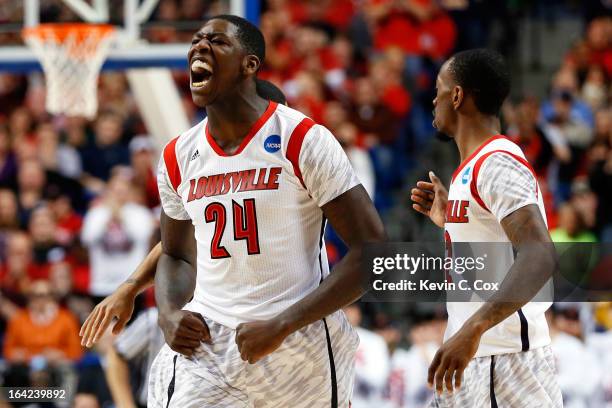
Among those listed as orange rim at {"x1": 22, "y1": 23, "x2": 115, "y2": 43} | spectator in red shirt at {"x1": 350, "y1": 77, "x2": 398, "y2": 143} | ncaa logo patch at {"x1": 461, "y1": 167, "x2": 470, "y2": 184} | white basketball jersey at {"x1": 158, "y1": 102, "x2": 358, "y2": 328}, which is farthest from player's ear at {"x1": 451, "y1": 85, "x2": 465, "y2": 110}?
spectator in red shirt at {"x1": 350, "y1": 77, "x2": 398, "y2": 143}

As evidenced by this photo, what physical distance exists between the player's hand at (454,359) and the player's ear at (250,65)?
137 cm

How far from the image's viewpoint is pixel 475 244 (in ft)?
15.6

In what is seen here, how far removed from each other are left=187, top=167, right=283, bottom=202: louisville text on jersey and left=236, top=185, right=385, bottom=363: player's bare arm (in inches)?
9.4

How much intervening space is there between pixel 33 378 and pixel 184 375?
10.7 ft

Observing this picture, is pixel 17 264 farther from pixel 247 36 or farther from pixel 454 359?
pixel 454 359

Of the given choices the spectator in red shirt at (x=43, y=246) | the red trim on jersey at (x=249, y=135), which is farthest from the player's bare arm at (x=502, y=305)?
the spectator in red shirt at (x=43, y=246)

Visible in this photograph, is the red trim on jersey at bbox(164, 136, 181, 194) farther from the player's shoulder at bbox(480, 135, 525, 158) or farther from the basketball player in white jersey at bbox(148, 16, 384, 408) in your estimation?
the player's shoulder at bbox(480, 135, 525, 158)

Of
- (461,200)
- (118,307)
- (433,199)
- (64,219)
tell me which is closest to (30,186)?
(64,219)

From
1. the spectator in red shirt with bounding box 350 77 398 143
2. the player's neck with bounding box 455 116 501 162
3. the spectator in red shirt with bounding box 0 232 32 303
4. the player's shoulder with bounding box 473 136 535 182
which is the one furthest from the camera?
the spectator in red shirt with bounding box 350 77 398 143

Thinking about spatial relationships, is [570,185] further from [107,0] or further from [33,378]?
[33,378]

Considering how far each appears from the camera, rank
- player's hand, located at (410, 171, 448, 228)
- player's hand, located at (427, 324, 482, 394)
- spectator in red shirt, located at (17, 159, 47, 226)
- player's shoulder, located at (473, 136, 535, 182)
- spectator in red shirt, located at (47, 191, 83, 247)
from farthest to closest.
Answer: spectator in red shirt, located at (17, 159, 47, 226) < spectator in red shirt, located at (47, 191, 83, 247) < player's hand, located at (410, 171, 448, 228) < player's shoulder, located at (473, 136, 535, 182) < player's hand, located at (427, 324, 482, 394)

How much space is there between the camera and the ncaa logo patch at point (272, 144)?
4723 millimetres

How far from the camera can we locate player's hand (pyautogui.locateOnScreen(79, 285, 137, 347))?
16.5ft

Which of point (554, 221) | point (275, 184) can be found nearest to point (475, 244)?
point (275, 184)
